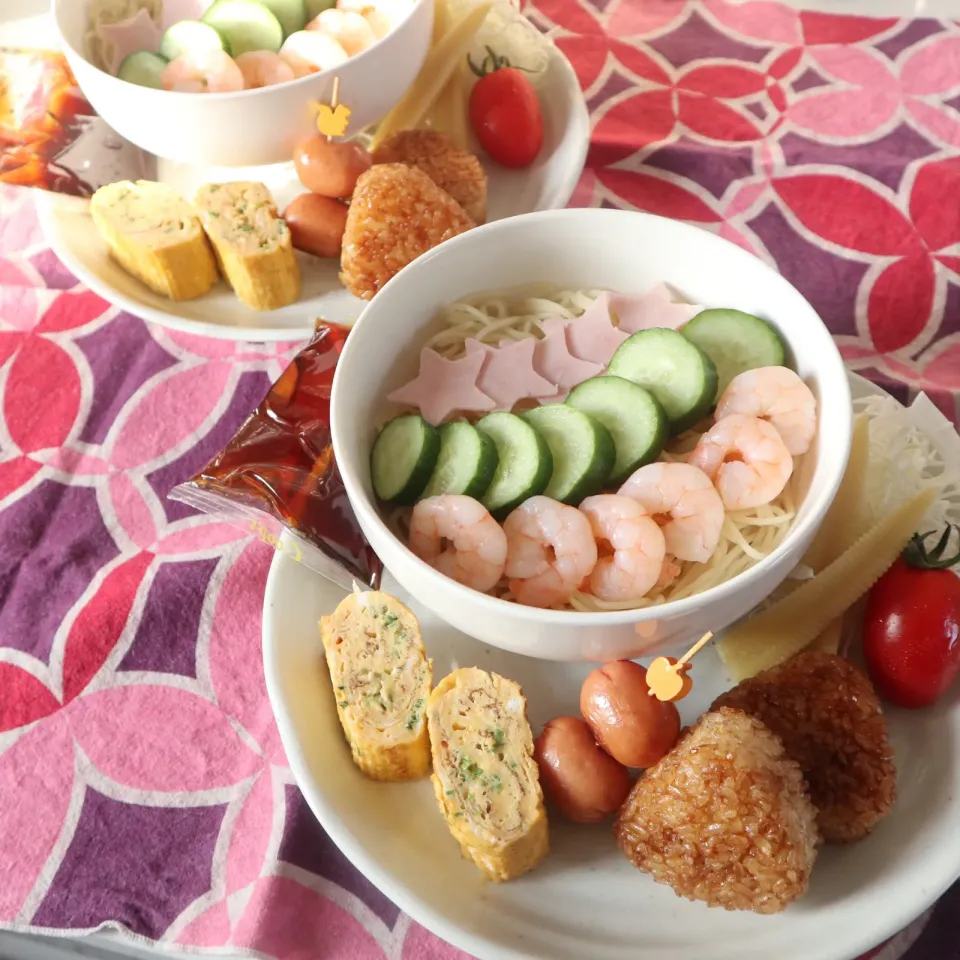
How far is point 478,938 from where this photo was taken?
1.13 metres

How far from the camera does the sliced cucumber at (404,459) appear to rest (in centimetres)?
140

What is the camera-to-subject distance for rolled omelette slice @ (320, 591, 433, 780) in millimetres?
1264

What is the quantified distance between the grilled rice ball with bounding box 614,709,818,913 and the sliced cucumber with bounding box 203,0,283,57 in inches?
66.2

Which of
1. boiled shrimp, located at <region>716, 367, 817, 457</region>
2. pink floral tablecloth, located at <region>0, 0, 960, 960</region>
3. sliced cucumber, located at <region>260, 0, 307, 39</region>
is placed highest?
sliced cucumber, located at <region>260, 0, 307, 39</region>

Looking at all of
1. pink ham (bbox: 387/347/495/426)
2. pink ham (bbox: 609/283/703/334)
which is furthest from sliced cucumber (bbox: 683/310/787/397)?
pink ham (bbox: 387/347/495/426)

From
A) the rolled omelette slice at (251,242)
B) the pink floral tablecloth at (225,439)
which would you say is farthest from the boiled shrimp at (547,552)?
the rolled omelette slice at (251,242)

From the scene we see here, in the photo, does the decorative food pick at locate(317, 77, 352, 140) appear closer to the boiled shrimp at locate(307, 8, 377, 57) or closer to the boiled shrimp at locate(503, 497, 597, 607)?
the boiled shrimp at locate(307, 8, 377, 57)

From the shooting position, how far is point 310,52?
78.0 inches

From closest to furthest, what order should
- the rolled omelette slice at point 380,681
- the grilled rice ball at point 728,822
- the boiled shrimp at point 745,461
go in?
the grilled rice ball at point 728,822
the rolled omelette slice at point 380,681
the boiled shrimp at point 745,461

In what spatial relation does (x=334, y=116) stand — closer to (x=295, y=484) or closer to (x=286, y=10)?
(x=286, y=10)

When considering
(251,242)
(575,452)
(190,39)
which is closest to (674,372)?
(575,452)

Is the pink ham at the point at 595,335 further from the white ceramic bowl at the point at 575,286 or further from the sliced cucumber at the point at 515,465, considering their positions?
the sliced cucumber at the point at 515,465

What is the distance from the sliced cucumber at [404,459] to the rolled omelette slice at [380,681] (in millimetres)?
156

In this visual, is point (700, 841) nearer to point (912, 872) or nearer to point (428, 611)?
point (912, 872)
